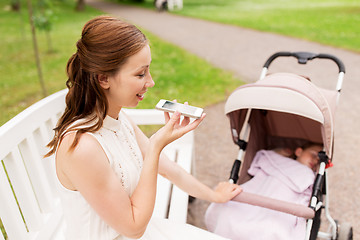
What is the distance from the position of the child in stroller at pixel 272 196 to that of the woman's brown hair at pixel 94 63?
1075mm

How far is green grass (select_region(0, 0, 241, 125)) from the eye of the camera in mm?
5719

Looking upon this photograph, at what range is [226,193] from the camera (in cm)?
219

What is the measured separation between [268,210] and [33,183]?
1.46 metres

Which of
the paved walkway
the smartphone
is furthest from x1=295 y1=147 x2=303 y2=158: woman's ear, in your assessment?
the smartphone

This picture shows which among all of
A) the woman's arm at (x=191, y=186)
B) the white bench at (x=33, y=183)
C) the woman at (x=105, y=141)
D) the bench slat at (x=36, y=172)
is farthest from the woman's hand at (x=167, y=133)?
the bench slat at (x=36, y=172)

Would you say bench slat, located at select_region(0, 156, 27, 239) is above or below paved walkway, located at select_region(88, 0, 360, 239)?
above

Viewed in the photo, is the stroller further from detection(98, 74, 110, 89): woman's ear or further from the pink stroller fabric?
detection(98, 74, 110, 89): woman's ear

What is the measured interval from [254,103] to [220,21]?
11585mm

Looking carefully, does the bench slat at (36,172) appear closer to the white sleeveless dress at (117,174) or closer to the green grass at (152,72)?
the white sleeveless dress at (117,174)

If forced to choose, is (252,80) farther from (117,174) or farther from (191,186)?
(117,174)

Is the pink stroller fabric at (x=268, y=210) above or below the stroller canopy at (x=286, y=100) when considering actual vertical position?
below

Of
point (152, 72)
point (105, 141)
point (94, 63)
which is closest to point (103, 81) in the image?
point (94, 63)

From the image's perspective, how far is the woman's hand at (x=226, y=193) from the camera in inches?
85.2

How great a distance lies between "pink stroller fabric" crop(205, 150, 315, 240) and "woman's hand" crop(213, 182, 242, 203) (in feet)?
0.23
